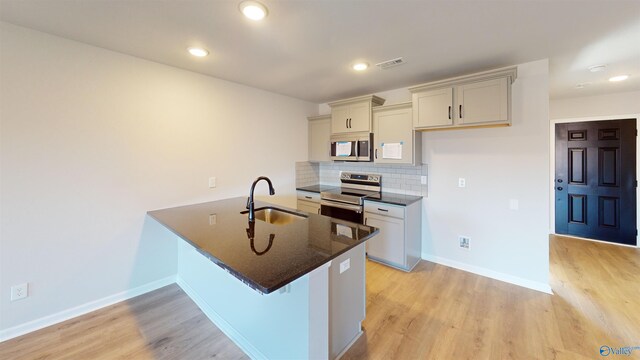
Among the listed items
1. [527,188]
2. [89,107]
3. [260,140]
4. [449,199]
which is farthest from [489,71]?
[89,107]

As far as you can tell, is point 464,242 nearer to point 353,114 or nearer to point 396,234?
point 396,234

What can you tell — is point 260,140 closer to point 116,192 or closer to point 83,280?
point 116,192

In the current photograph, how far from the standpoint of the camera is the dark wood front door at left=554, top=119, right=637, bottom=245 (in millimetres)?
3881

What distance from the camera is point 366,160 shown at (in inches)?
144

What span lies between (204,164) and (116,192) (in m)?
0.88

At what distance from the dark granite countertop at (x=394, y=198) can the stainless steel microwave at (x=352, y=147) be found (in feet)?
1.84

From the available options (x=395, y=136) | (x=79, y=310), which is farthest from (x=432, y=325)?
(x=79, y=310)

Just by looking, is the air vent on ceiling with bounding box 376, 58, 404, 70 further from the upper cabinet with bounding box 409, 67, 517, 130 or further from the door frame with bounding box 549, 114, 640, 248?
the door frame with bounding box 549, 114, 640, 248

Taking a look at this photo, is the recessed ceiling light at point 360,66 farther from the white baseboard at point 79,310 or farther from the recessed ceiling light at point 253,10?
the white baseboard at point 79,310

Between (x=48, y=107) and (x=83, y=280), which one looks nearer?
(x=48, y=107)

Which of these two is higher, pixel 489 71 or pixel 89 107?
pixel 489 71

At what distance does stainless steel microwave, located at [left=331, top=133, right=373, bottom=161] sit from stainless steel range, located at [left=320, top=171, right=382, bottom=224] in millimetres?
396

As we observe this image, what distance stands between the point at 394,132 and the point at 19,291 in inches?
155

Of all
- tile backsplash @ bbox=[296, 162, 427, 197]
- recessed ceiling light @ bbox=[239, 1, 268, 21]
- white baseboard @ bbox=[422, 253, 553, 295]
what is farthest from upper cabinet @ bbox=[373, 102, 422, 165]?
recessed ceiling light @ bbox=[239, 1, 268, 21]
